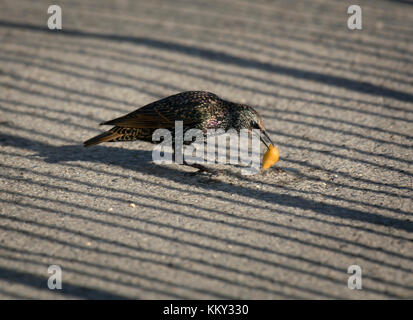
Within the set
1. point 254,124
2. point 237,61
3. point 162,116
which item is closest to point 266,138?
point 254,124

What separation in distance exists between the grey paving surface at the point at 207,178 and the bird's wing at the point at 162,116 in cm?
51

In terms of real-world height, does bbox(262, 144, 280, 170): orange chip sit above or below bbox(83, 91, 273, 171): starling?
below

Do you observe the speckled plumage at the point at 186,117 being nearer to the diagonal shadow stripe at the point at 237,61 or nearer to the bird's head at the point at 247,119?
the bird's head at the point at 247,119

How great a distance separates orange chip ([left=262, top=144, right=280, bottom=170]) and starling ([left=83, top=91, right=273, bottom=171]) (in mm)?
96

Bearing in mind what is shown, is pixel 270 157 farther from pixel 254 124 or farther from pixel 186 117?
pixel 186 117

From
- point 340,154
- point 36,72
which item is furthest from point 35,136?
point 340,154

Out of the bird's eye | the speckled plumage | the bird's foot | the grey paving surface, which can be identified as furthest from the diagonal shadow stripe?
the bird's foot

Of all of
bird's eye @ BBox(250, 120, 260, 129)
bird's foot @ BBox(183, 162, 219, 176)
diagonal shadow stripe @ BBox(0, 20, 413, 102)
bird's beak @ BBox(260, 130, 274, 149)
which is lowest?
bird's foot @ BBox(183, 162, 219, 176)

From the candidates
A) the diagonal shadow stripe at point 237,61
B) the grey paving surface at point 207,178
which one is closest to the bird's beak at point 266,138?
the grey paving surface at point 207,178

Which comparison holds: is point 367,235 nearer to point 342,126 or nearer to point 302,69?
point 342,126

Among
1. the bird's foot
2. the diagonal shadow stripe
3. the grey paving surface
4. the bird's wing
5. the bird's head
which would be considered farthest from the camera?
the diagonal shadow stripe

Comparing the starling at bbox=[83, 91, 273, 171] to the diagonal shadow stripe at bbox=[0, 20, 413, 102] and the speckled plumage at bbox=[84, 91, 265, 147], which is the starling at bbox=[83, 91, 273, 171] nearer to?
the speckled plumage at bbox=[84, 91, 265, 147]

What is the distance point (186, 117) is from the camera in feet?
16.1

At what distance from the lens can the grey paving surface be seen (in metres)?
3.76
